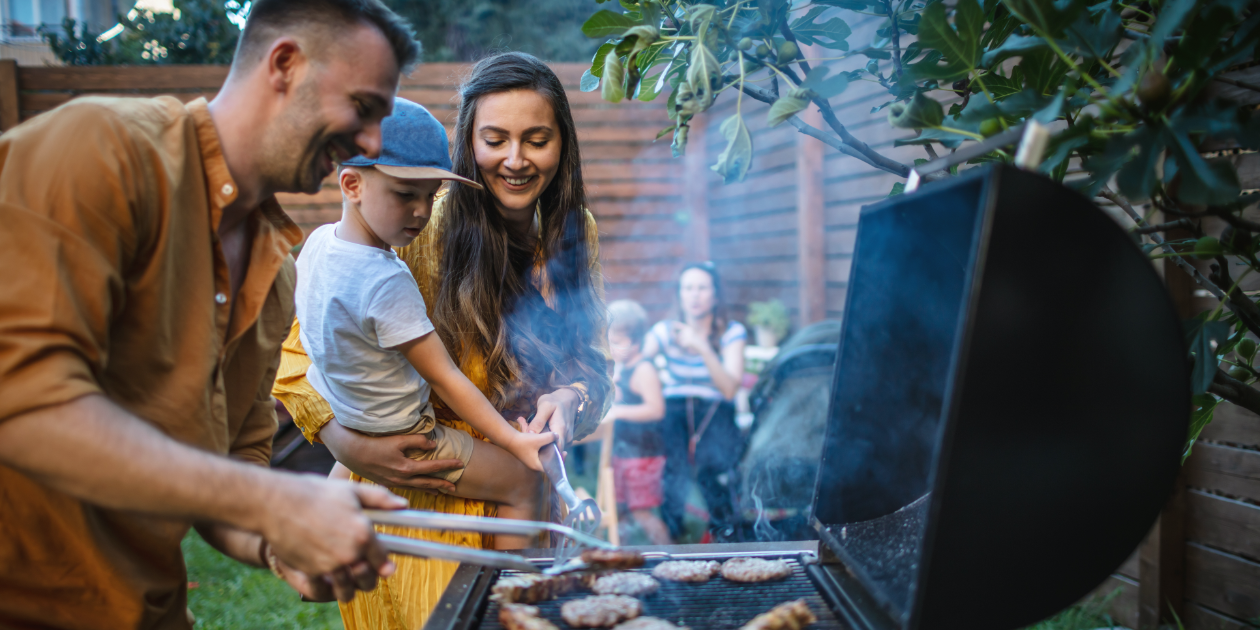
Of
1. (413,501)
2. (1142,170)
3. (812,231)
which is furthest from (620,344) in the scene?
(1142,170)

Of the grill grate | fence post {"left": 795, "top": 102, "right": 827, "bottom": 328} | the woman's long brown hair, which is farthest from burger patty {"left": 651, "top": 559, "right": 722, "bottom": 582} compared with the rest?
fence post {"left": 795, "top": 102, "right": 827, "bottom": 328}

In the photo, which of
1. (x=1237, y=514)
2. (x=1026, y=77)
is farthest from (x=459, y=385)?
(x=1237, y=514)

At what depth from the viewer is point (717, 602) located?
1.55m

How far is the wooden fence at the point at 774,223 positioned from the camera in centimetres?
273

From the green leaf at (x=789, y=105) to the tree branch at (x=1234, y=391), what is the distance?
1.01 metres

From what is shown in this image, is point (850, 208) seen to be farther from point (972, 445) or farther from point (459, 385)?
point (972, 445)

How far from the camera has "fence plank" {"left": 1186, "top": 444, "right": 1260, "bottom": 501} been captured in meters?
2.62

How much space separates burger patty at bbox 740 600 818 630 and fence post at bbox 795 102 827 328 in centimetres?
509

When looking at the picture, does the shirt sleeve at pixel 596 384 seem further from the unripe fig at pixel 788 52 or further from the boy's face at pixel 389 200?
Result: the unripe fig at pixel 788 52

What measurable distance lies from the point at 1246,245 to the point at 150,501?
1.87 metres

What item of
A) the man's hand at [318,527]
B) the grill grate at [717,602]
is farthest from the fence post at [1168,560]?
the man's hand at [318,527]

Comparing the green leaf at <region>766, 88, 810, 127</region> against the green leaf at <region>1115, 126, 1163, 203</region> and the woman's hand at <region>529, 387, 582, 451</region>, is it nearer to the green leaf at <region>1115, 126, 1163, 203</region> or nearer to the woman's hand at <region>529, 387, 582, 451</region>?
the green leaf at <region>1115, 126, 1163, 203</region>

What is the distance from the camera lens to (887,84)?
5.76ft

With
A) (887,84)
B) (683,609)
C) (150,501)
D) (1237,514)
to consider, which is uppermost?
(887,84)
